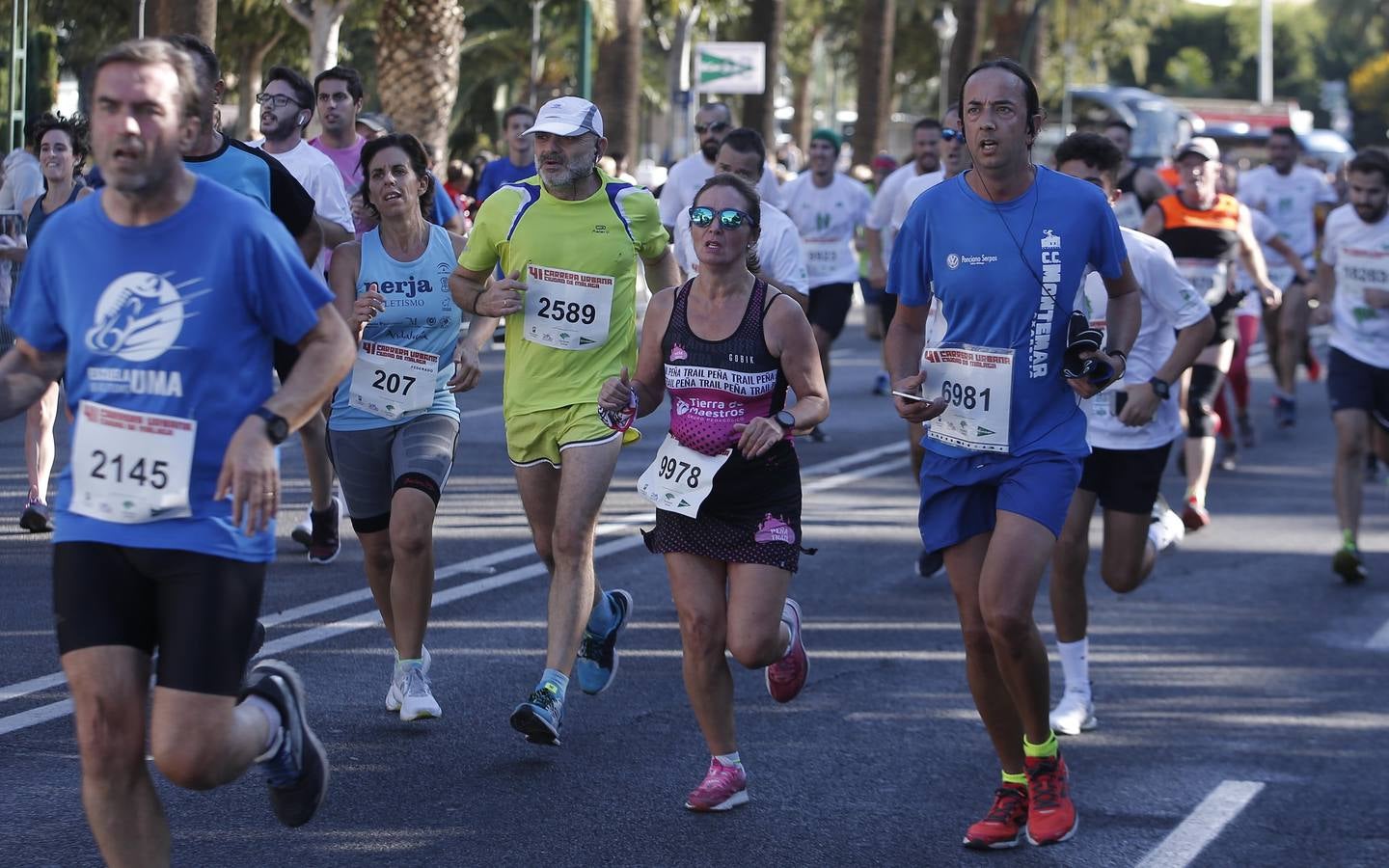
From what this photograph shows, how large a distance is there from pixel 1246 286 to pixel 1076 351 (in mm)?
8570

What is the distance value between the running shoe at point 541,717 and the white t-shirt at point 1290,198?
12.9 m

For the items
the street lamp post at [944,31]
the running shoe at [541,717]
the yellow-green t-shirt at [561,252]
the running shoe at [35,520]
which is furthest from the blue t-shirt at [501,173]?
the street lamp post at [944,31]

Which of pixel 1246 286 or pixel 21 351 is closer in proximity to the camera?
pixel 21 351

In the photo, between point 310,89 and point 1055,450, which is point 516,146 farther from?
point 1055,450

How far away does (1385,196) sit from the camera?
10.1m

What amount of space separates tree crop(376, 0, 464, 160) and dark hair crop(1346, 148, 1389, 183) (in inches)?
503

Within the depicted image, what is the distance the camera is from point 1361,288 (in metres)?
10.2

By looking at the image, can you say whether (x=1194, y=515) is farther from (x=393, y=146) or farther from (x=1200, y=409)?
(x=393, y=146)

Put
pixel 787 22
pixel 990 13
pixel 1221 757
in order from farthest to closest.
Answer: pixel 787 22 → pixel 990 13 → pixel 1221 757

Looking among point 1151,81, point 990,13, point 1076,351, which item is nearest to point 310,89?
point 1076,351

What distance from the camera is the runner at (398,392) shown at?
6668 mm

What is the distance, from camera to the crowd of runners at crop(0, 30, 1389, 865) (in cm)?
415

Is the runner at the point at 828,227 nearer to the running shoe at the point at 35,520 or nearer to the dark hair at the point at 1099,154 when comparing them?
the running shoe at the point at 35,520

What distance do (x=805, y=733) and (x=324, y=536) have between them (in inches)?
135
